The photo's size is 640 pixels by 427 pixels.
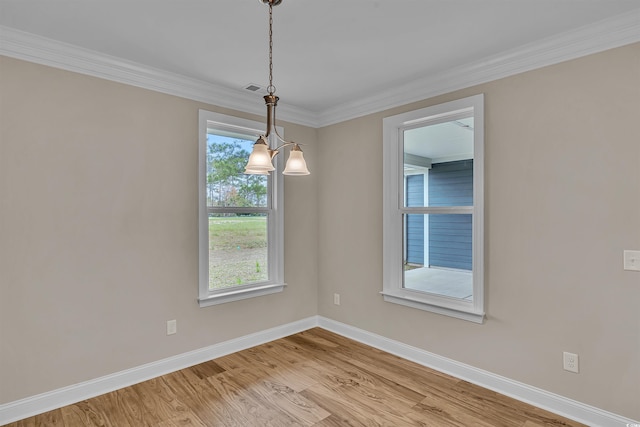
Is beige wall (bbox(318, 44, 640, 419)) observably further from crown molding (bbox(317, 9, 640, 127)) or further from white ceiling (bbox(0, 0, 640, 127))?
white ceiling (bbox(0, 0, 640, 127))

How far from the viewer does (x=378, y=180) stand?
3.47 meters

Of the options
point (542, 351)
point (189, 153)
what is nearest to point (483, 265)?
point (542, 351)

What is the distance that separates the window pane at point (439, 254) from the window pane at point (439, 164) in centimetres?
17

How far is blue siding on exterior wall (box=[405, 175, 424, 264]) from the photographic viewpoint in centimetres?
326

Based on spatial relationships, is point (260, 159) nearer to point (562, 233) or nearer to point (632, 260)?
point (562, 233)

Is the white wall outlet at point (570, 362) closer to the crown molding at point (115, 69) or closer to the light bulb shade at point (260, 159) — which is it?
the light bulb shade at point (260, 159)

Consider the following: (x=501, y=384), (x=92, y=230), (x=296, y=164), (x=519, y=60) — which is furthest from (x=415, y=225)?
(x=92, y=230)

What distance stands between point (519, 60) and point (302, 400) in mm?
2950

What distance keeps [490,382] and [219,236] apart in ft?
8.65

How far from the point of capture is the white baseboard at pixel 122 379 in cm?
226

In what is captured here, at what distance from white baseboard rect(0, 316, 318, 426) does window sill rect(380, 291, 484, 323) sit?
128 centimetres

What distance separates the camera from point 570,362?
7.48 ft

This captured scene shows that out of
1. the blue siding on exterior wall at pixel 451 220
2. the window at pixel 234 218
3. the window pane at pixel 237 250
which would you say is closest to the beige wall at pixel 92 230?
the window at pixel 234 218

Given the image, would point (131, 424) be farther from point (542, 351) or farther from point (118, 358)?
point (542, 351)
